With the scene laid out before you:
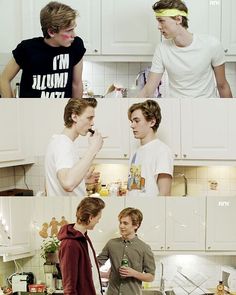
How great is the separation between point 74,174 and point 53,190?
61 millimetres

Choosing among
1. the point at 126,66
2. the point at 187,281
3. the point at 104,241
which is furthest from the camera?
the point at 126,66

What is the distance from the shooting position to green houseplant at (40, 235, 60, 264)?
977 millimetres

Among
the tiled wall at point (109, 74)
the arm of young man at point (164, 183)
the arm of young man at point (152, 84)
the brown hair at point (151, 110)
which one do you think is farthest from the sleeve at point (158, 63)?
the tiled wall at point (109, 74)

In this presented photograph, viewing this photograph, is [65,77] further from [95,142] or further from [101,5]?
[101,5]

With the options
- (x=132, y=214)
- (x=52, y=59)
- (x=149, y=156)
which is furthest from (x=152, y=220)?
(x=52, y=59)

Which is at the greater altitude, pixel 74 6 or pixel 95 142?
pixel 74 6

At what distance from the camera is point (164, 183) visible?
3.02ft

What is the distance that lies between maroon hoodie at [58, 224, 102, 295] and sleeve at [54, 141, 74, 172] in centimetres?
14

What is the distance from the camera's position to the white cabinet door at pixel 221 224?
0.96m

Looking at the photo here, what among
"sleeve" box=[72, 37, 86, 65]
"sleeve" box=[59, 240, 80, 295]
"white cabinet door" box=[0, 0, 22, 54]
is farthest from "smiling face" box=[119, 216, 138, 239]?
"white cabinet door" box=[0, 0, 22, 54]

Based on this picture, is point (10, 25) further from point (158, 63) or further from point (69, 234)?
point (69, 234)

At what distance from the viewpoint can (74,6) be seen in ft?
3.92

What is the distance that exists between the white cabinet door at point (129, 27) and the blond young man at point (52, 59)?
0.31m

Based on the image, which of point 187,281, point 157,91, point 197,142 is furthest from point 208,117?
point 187,281
